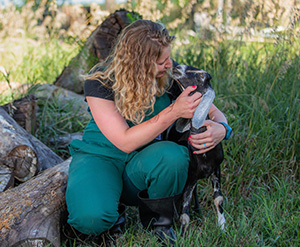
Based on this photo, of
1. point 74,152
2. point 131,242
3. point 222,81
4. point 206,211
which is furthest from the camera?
point 222,81

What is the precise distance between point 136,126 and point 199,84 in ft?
1.53

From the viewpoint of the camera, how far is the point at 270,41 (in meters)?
4.02

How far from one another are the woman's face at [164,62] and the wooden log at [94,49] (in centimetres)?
168

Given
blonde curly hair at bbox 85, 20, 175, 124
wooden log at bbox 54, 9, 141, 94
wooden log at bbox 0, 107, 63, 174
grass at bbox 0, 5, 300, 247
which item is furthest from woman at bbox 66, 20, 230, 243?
wooden log at bbox 54, 9, 141, 94

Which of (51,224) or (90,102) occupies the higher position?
(90,102)

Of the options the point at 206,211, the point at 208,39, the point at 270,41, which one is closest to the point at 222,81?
the point at 208,39

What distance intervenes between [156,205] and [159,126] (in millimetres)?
511

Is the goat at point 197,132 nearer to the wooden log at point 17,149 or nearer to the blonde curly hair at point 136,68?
the blonde curly hair at point 136,68

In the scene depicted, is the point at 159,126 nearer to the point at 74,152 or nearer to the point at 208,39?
the point at 74,152

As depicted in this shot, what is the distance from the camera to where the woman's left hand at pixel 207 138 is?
7.11 ft

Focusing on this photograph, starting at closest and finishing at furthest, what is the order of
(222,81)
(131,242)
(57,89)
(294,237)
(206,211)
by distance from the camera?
(131,242) < (294,237) < (206,211) < (222,81) < (57,89)

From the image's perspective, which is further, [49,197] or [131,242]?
[49,197]

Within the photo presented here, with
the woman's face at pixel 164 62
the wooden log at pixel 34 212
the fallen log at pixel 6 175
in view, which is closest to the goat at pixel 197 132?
the woman's face at pixel 164 62

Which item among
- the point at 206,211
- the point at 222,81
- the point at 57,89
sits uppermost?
the point at 57,89
